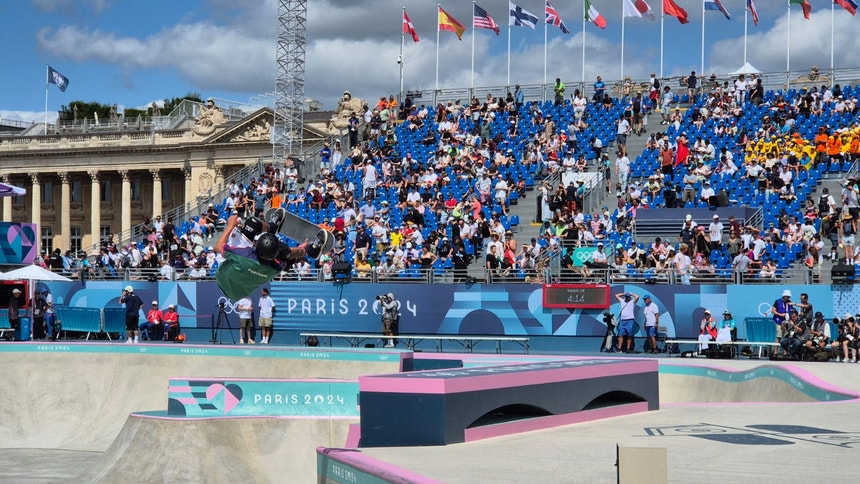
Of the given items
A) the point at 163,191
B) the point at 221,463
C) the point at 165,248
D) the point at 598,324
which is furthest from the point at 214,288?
the point at 163,191

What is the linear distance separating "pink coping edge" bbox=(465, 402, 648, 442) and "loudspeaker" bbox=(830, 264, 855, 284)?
11291mm

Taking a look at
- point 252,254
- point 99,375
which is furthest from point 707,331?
point 99,375

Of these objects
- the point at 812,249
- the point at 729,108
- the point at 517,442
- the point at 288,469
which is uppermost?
the point at 729,108

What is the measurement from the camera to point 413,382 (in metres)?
11.7

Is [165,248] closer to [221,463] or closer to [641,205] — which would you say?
[641,205]

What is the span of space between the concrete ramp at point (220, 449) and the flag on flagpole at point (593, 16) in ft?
96.7

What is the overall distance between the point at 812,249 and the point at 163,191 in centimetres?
6796

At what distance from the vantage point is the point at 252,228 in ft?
47.6

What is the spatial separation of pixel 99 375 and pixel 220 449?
10.1m

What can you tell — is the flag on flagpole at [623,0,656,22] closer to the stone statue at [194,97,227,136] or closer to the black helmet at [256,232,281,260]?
the black helmet at [256,232,281,260]

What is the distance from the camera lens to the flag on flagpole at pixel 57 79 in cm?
7206

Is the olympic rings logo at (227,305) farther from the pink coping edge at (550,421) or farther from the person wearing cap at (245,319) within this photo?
the pink coping edge at (550,421)

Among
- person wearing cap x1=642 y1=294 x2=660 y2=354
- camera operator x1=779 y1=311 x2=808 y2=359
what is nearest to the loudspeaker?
camera operator x1=779 y1=311 x2=808 y2=359

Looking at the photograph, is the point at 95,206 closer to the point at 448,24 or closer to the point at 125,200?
the point at 125,200
